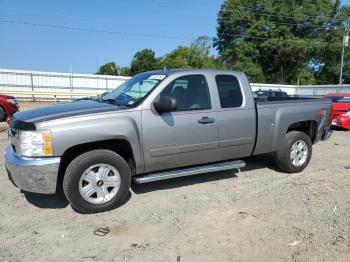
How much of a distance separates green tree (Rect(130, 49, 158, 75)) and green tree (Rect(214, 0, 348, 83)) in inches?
740

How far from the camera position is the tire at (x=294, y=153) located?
245 inches

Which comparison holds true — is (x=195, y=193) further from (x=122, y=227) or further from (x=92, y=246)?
(x=92, y=246)

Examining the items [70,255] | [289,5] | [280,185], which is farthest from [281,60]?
[70,255]

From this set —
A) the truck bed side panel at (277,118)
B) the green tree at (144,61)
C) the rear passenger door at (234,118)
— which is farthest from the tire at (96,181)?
the green tree at (144,61)

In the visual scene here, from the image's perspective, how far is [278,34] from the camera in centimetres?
4844

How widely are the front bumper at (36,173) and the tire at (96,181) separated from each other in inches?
6.7

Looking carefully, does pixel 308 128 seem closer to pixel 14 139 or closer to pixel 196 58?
pixel 14 139

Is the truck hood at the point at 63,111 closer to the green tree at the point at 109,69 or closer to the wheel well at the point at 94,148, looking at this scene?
the wheel well at the point at 94,148

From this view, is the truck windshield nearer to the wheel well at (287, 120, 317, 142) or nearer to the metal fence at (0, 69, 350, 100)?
the wheel well at (287, 120, 317, 142)

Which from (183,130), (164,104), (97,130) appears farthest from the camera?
(183,130)

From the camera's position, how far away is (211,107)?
5238 mm

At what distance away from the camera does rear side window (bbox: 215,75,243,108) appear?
542cm

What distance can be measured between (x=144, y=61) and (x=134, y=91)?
209 ft

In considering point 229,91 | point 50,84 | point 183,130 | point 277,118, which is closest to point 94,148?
point 183,130
